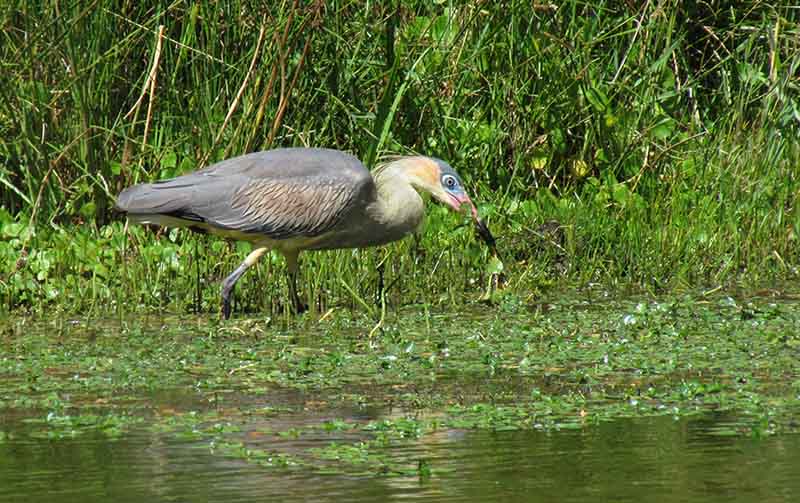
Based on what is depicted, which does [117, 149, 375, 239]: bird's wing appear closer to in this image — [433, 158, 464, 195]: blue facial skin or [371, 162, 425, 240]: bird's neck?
[371, 162, 425, 240]: bird's neck

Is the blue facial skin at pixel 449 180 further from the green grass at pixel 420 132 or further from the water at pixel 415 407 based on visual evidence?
the water at pixel 415 407

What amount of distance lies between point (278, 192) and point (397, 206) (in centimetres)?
57

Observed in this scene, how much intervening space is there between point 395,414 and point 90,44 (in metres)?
3.75

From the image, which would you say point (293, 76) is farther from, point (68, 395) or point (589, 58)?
point (68, 395)

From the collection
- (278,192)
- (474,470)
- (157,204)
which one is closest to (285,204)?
(278,192)

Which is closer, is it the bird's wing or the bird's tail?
the bird's tail

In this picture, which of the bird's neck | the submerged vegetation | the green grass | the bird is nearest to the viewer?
the submerged vegetation

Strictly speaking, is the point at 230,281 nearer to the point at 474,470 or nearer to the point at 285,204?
the point at 285,204

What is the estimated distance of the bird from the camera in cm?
709

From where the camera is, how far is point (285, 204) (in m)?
7.22

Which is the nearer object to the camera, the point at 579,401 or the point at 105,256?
the point at 579,401

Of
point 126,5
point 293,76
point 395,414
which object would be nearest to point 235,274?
point 293,76

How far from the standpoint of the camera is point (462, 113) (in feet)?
28.0

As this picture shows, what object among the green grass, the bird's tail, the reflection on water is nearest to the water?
the reflection on water
